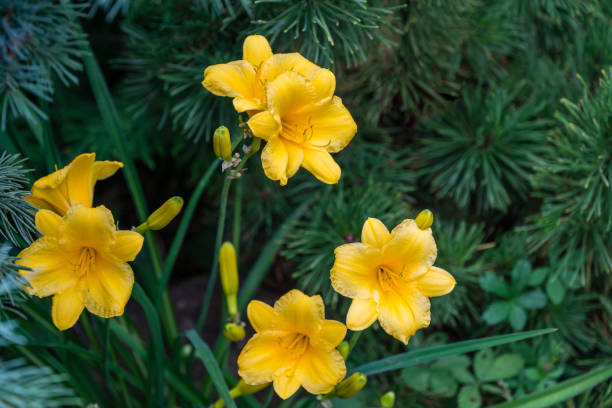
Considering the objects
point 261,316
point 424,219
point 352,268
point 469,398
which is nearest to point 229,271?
point 261,316

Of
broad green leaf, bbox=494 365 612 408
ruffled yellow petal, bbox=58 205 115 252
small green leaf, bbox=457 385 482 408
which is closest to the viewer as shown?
ruffled yellow petal, bbox=58 205 115 252

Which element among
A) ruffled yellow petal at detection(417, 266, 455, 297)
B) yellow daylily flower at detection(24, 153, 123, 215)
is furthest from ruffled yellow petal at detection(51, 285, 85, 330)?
ruffled yellow petal at detection(417, 266, 455, 297)

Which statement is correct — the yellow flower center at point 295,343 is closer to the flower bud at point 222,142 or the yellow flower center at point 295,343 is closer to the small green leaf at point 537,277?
the flower bud at point 222,142

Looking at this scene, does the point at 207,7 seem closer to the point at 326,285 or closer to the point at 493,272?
the point at 326,285

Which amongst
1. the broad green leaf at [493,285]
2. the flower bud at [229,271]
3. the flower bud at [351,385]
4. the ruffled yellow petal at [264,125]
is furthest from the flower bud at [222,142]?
the broad green leaf at [493,285]

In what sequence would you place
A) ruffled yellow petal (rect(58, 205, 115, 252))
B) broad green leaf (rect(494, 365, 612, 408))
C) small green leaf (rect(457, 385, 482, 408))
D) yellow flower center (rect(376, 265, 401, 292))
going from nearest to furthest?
ruffled yellow petal (rect(58, 205, 115, 252)) < yellow flower center (rect(376, 265, 401, 292)) < broad green leaf (rect(494, 365, 612, 408)) < small green leaf (rect(457, 385, 482, 408))

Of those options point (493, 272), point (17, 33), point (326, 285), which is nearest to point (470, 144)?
point (493, 272)

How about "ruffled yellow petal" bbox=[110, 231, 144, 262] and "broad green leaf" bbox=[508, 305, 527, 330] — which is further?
"broad green leaf" bbox=[508, 305, 527, 330]

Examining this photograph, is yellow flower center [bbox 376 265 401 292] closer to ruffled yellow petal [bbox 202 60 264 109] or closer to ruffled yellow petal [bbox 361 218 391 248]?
ruffled yellow petal [bbox 361 218 391 248]
